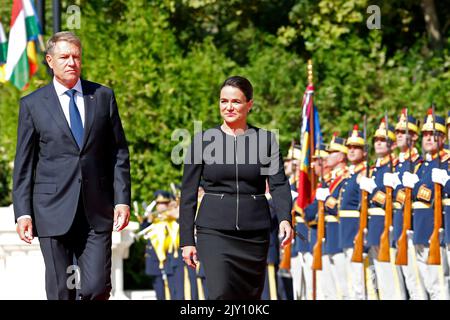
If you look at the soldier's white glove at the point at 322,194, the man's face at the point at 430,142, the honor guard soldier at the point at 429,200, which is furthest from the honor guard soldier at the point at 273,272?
the man's face at the point at 430,142

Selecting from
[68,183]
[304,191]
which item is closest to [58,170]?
[68,183]

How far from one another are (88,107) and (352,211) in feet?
23.6

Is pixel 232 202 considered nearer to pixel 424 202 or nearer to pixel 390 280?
pixel 424 202

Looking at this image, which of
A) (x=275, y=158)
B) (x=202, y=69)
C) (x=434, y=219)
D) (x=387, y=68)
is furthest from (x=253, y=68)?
(x=275, y=158)

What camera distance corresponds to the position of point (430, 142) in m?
12.5

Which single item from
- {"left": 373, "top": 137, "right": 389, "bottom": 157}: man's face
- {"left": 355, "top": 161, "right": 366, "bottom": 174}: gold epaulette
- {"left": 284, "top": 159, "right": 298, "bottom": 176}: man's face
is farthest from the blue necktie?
{"left": 284, "top": 159, "right": 298, "bottom": 176}: man's face

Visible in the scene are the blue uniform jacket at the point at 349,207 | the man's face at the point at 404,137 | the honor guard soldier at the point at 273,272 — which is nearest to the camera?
the man's face at the point at 404,137

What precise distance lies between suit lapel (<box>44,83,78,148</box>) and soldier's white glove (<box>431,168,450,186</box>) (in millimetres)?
5426

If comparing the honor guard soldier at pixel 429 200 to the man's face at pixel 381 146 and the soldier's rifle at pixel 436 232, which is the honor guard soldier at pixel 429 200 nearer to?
the soldier's rifle at pixel 436 232

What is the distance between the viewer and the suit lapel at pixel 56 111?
7.34 meters

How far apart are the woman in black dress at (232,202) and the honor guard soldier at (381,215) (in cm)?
580

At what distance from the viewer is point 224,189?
305 inches

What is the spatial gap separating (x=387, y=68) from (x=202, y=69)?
3.04m
